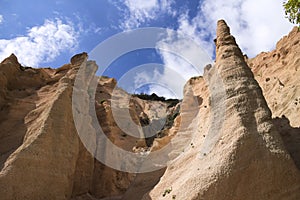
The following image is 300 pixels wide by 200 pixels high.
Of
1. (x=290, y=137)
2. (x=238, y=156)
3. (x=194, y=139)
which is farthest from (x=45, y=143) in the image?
(x=290, y=137)

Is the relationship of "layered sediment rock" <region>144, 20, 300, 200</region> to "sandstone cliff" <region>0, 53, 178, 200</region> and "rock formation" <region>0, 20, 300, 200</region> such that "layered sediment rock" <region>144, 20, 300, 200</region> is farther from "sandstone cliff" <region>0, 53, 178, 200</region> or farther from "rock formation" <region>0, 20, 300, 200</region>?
"sandstone cliff" <region>0, 53, 178, 200</region>

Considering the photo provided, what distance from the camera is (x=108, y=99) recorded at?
3725 centimetres

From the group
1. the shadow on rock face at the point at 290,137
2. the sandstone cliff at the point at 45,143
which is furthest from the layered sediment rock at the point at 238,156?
the sandstone cliff at the point at 45,143

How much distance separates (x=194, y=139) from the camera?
18484 mm

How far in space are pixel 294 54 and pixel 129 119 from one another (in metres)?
18.5

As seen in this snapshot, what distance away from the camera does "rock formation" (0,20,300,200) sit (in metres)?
12.6

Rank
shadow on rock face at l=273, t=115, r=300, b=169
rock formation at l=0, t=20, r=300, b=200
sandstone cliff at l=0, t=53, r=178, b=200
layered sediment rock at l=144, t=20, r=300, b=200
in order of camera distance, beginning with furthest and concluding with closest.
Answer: sandstone cliff at l=0, t=53, r=178, b=200 < shadow on rock face at l=273, t=115, r=300, b=169 < rock formation at l=0, t=20, r=300, b=200 < layered sediment rock at l=144, t=20, r=300, b=200

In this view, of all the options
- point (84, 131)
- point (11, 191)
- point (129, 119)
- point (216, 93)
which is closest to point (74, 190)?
point (84, 131)

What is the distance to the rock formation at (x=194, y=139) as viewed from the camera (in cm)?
1265

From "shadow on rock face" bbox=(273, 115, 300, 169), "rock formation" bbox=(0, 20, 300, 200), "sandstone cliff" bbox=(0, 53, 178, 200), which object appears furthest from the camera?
"sandstone cliff" bbox=(0, 53, 178, 200)

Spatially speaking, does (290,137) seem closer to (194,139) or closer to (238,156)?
(238,156)

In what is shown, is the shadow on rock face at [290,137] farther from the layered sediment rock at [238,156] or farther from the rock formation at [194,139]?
the layered sediment rock at [238,156]

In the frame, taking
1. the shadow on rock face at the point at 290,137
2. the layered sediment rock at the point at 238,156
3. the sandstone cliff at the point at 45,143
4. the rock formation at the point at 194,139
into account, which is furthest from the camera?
the sandstone cliff at the point at 45,143

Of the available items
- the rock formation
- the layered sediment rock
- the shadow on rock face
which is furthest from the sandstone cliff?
the shadow on rock face
